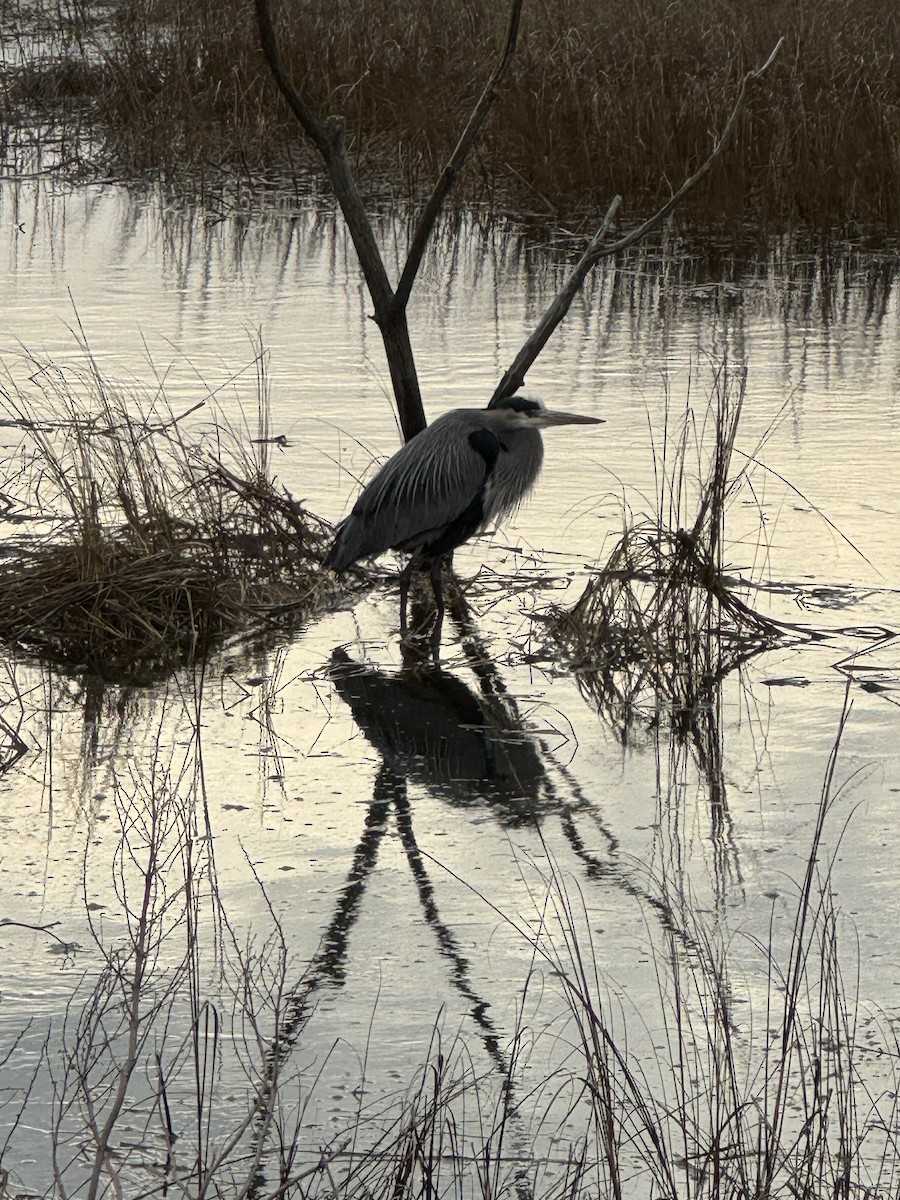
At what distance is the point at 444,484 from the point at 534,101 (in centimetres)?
846

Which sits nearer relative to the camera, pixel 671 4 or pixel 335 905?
pixel 335 905

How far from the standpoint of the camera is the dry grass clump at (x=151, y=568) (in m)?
5.72

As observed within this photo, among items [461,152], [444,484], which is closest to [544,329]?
[461,152]

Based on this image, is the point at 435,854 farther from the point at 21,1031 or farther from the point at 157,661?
the point at 157,661

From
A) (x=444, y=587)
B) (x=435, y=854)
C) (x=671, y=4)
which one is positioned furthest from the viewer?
(x=671, y=4)

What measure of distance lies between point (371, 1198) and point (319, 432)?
569 centimetres

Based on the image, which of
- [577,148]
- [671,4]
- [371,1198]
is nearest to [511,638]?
[371,1198]

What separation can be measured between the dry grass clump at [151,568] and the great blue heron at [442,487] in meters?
0.26

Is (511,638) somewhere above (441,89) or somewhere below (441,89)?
below

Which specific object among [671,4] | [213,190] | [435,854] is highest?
[671,4]

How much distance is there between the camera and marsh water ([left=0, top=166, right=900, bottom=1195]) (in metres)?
3.30

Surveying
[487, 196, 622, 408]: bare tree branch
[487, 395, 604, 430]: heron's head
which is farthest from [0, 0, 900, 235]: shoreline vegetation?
[487, 395, 604, 430]: heron's head

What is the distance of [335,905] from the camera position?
13.2 feet

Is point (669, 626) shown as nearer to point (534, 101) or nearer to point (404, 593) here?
point (404, 593)
